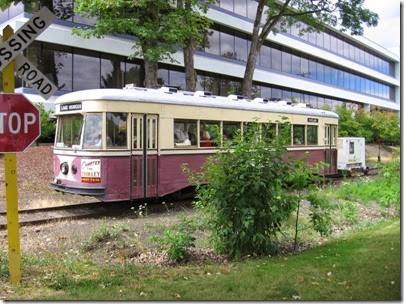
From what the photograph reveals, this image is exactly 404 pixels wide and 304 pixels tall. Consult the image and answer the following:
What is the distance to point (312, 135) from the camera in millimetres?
18750

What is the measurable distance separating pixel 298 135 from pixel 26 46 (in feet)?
43.6

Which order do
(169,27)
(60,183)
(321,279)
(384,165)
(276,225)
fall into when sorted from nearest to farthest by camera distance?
(321,279) → (276,225) → (384,165) → (60,183) → (169,27)

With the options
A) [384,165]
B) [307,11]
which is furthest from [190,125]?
[307,11]

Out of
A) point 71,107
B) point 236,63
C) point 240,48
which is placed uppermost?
point 240,48

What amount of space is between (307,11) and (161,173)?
56.2 ft

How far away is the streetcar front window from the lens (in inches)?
473

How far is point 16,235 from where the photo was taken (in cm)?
587

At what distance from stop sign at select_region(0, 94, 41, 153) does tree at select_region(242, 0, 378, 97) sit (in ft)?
64.8

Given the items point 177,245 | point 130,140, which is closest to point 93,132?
point 130,140

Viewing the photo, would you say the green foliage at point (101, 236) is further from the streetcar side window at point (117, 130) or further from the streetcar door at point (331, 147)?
the streetcar door at point (331, 147)

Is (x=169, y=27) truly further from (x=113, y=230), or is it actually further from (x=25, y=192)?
(x=113, y=230)

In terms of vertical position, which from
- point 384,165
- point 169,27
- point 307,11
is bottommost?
point 384,165

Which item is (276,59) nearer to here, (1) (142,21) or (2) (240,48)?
(2) (240,48)

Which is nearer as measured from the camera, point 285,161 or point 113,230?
point 285,161
